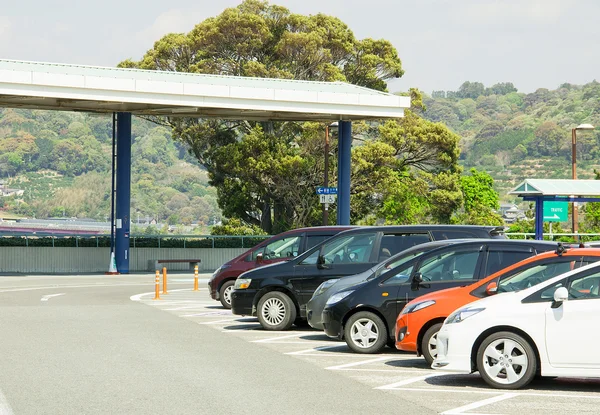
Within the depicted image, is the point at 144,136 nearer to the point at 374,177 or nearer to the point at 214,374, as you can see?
the point at 374,177

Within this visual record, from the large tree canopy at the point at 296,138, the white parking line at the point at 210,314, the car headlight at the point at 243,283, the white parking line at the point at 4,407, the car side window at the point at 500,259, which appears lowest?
the white parking line at the point at 210,314

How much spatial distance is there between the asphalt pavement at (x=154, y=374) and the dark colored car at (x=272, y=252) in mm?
1690

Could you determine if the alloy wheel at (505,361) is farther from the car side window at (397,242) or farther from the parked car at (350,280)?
the car side window at (397,242)

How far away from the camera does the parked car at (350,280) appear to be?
1445 cm

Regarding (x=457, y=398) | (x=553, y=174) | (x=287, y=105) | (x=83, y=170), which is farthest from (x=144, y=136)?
(x=457, y=398)

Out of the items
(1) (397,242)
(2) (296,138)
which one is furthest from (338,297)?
(2) (296,138)

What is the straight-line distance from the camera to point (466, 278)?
539 inches

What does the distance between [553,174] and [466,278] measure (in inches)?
5091

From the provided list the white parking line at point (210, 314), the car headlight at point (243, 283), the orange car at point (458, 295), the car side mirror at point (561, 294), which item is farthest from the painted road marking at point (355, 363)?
the white parking line at point (210, 314)

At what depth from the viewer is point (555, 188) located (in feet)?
111

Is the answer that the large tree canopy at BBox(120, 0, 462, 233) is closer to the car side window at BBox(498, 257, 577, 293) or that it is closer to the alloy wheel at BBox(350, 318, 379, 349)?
the alloy wheel at BBox(350, 318, 379, 349)

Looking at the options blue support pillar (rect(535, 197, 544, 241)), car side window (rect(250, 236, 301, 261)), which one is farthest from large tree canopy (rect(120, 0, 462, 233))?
car side window (rect(250, 236, 301, 261))

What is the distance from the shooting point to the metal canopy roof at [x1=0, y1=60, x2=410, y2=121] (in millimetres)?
33500

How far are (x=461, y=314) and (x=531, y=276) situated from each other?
1329mm
